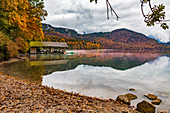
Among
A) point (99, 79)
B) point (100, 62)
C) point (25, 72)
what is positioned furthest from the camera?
point (100, 62)

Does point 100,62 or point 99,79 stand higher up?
point 100,62

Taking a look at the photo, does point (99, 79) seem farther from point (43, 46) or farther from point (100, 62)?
point (43, 46)

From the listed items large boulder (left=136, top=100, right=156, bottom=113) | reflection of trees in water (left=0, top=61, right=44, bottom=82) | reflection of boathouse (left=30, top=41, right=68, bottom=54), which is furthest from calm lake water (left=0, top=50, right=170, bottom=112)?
reflection of boathouse (left=30, top=41, right=68, bottom=54)

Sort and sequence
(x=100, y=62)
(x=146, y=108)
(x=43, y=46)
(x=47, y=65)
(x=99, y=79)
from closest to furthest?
(x=146, y=108)
(x=99, y=79)
(x=47, y=65)
(x=100, y=62)
(x=43, y=46)

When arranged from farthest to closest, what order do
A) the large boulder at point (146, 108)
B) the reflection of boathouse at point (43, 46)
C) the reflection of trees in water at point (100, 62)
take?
the reflection of boathouse at point (43, 46), the reflection of trees in water at point (100, 62), the large boulder at point (146, 108)

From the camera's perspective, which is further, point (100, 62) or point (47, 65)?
point (100, 62)

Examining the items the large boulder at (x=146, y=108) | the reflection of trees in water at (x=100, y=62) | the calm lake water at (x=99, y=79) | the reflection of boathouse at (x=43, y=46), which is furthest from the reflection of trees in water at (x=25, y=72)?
the reflection of boathouse at (x=43, y=46)

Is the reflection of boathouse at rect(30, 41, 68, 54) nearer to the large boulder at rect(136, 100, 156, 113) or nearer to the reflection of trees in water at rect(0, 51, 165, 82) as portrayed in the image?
the reflection of trees in water at rect(0, 51, 165, 82)

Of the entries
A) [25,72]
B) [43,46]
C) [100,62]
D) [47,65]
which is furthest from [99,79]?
[43,46]

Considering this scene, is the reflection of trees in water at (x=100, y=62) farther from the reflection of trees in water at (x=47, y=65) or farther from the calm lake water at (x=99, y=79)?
the calm lake water at (x=99, y=79)

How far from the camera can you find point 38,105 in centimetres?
437

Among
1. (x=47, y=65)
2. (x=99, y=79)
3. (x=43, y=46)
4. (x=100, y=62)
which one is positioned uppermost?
(x=43, y=46)

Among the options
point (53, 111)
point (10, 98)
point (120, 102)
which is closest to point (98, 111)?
point (53, 111)

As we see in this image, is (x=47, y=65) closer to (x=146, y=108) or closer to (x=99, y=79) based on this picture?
(x=99, y=79)
